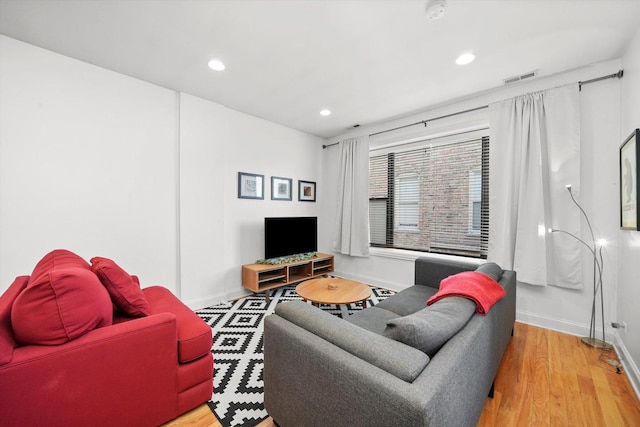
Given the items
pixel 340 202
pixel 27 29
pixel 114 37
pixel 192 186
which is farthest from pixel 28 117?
pixel 340 202

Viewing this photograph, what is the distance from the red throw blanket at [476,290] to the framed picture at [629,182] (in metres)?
1.07

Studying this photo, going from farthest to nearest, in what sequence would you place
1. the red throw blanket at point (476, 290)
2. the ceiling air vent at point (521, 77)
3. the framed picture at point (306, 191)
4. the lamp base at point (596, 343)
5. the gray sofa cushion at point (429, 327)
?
the framed picture at point (306, 191)
the ceiling air vent at point (521, 77)
the lamp base at point (596, 343)
the red throw blanket at point (476, 290)
the gray sofa cushion at point (429, 327)

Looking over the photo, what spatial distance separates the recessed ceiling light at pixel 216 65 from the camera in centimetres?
236

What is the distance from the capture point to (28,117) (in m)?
2.15

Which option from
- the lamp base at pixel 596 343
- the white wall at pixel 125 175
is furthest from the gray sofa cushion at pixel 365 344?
the lamp base at pixel 596 343

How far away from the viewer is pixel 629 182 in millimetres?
1854

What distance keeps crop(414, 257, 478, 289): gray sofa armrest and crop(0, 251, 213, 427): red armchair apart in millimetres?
Result: 2112

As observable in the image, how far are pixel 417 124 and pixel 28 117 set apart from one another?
4132 millimetres

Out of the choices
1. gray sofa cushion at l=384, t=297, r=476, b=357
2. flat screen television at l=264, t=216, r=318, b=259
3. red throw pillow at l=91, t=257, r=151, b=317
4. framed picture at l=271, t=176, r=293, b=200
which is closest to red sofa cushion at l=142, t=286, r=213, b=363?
red throw pillow at l=91, t=257, r=151, b=317

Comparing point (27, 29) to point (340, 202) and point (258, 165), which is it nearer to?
point (258, 165)

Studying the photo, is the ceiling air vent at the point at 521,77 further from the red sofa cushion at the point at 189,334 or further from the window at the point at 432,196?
the red sofa cushion at the point at 189,334

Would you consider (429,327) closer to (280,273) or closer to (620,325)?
(620,325)

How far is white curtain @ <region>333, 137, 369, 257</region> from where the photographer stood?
412cm

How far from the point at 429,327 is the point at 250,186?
3163 millimetres
